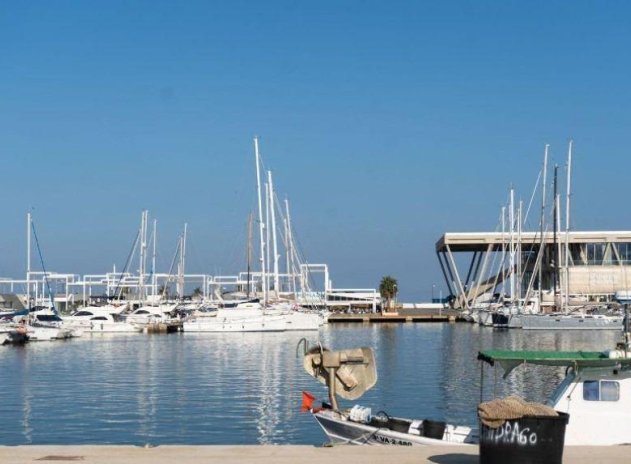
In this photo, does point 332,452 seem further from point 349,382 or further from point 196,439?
point 196,439

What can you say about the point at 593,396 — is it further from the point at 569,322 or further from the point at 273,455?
the point at 569,322

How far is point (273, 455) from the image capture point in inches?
680

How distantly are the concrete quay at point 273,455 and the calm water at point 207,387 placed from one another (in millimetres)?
12606

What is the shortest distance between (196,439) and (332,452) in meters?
14.4

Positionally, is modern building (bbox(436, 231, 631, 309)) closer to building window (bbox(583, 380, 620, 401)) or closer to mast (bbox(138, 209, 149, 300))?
mast (bbox(138, 209, 149, 300))

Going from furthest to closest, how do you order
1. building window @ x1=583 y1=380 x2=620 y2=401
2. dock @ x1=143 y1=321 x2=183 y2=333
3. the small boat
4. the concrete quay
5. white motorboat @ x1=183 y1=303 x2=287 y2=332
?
dock @ x1=143 y1=321 x2=183 y2=333, white motorboat @ x1=183 y1=303 x2=287 y2=332, the small boat, building window @ x1=583 y1=380 x2=620 y2=401, the concrete quay

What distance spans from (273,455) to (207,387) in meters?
30.8

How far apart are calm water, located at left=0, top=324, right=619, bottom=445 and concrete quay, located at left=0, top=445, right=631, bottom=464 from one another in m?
12.6

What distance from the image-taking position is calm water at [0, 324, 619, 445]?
33594mm

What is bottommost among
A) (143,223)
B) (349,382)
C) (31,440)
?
(31,440)

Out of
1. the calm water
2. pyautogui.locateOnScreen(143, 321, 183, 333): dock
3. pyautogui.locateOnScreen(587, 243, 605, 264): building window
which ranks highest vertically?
pyautogui.locateOnScreen(587, 243, 605, 264): building window

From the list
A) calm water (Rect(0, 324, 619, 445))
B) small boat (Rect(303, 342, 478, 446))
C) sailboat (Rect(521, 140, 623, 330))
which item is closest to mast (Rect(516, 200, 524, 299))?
sailboat (Rect(521, 140, 623, 330))

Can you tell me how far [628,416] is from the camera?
21016 millimetres

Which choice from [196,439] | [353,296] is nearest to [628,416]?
[196,439]
